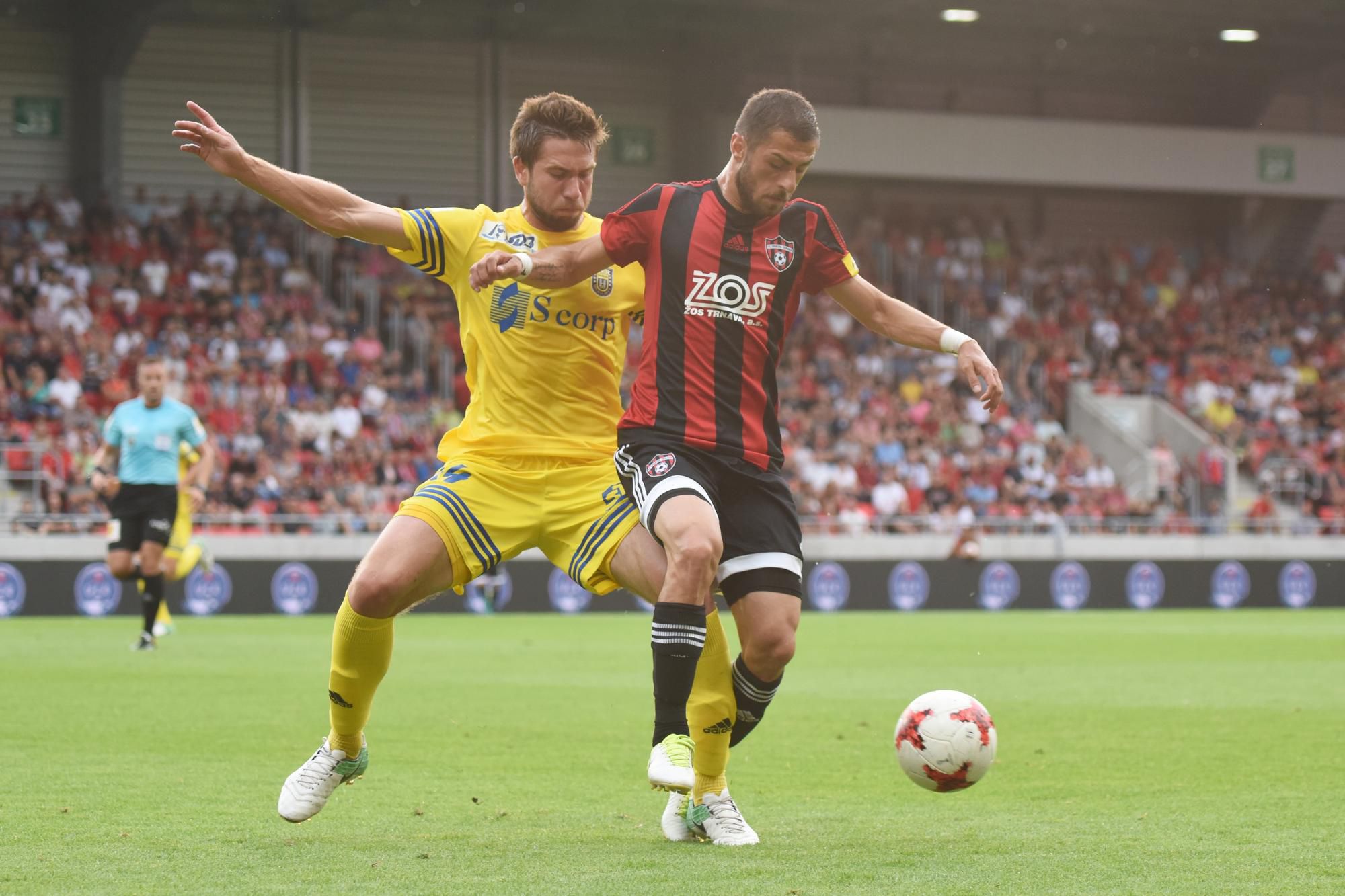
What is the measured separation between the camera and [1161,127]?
34406 millimetres

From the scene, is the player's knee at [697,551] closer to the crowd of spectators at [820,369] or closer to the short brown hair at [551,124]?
the short brown hair at [551,124]

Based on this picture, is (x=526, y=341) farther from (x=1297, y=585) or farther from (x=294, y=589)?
(x=1297, y=585)

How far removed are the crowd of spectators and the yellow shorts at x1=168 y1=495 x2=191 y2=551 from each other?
4.82 metres

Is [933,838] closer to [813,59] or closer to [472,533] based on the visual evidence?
[472,533]

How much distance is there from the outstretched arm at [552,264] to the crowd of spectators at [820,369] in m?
14.2

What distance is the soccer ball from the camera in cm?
564

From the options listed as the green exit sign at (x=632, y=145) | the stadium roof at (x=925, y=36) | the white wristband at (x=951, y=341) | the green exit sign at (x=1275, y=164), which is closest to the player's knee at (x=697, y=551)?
the white wristband at (x=951, y=341)

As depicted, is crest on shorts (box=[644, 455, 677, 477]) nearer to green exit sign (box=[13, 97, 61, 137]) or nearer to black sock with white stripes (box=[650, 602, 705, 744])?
black sock with white stripes (box=[650, 602, 705, 744])

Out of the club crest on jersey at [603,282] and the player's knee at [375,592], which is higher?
the club crest on jersey at [603,282]

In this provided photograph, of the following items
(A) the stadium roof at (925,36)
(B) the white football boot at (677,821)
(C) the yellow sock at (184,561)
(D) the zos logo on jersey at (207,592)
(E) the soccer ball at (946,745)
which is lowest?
(D) the zos logo on jersey at (207,592)

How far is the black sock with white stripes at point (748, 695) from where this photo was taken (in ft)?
18.7

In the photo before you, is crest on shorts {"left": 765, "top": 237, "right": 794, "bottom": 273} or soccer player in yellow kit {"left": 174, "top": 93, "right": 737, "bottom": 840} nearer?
soccer player in yellow kit {"left": 174, "top": 93, "right": 737, "bottom": 840}

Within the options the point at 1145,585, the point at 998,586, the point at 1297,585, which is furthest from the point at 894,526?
the point at 1297,585

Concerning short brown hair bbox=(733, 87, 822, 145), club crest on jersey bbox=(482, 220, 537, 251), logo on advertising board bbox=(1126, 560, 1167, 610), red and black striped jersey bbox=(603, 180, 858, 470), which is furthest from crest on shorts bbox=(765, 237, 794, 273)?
logo on advertising board bbox=(1126, 560, 1167, 610)
